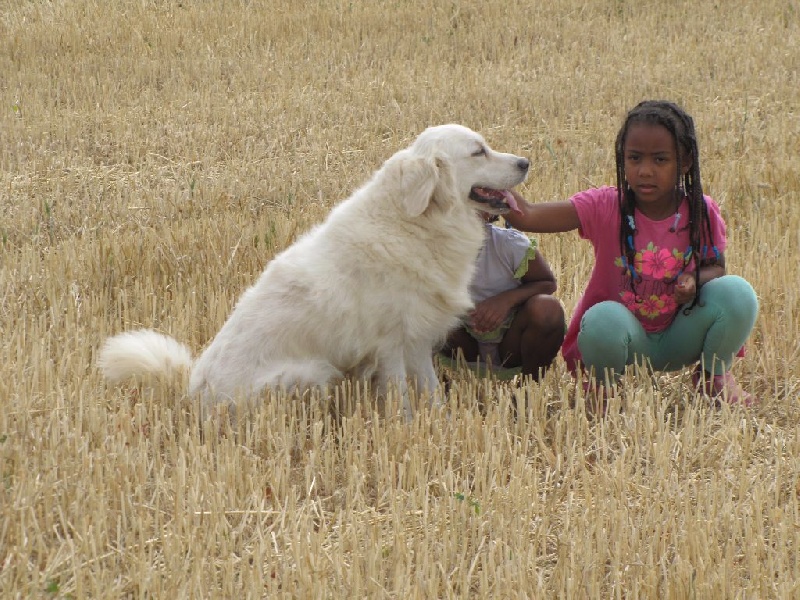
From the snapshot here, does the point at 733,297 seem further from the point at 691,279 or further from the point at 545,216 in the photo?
the point at 545,216

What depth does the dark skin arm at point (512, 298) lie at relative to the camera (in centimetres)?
460

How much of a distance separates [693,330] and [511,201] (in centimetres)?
96

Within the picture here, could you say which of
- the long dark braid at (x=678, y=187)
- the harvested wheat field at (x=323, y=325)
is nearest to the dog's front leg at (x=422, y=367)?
the harvested wheat field at (x=323, y=325)

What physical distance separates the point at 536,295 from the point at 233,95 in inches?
282

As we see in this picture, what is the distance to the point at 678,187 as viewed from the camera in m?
4.44

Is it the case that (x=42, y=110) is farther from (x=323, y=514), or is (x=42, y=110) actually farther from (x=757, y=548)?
(x=757, y=548)

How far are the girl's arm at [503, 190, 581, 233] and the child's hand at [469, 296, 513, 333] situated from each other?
362 mm

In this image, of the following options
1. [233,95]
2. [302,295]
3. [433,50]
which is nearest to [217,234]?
[302,295]

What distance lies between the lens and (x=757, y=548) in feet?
9.94

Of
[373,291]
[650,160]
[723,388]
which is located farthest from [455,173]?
[723,388]

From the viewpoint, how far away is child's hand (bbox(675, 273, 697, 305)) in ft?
13.8

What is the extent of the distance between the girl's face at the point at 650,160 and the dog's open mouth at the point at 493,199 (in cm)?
52

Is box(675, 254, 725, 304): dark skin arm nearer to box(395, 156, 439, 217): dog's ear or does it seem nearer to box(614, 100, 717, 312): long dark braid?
box(614, 100, 717, 312): long dark braid

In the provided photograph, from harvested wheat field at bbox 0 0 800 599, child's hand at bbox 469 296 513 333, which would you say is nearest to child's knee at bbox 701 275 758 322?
harvested wheat field at bbox 0 0 800 599
